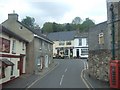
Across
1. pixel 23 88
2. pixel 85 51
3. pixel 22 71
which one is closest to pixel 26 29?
pixel 22 71

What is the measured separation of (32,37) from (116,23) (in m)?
17.1

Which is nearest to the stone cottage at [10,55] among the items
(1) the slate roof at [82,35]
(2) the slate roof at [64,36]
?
(1) the slate roof at [82,35]

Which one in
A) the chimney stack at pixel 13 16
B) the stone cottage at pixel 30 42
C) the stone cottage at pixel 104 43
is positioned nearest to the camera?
the stone cottage at pixel 104 43

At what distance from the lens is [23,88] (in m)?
21.7

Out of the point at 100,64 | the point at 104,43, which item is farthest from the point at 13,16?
the point at 100,64

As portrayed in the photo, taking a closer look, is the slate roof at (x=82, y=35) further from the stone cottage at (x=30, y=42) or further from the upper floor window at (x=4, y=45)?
the upper floor window at (x=4, y=45)

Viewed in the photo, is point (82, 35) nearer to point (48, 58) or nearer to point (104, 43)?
point (48, 58)

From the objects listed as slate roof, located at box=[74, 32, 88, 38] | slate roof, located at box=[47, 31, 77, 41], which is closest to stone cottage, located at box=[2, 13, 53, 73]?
slate roof, located at box=[74, 32, 88, 38]

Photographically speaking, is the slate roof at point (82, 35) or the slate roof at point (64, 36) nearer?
the slate roof at point (82, 35)

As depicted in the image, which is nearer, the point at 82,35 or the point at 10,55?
the point at 10,55

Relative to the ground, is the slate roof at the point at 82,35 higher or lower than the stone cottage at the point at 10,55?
higher

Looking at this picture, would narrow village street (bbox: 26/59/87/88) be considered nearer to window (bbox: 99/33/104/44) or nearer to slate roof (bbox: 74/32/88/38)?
window (bbox: 99/33/104/44)

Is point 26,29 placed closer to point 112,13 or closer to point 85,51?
Answer: point 112,13

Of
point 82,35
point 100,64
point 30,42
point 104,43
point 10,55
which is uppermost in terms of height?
point 82,35
